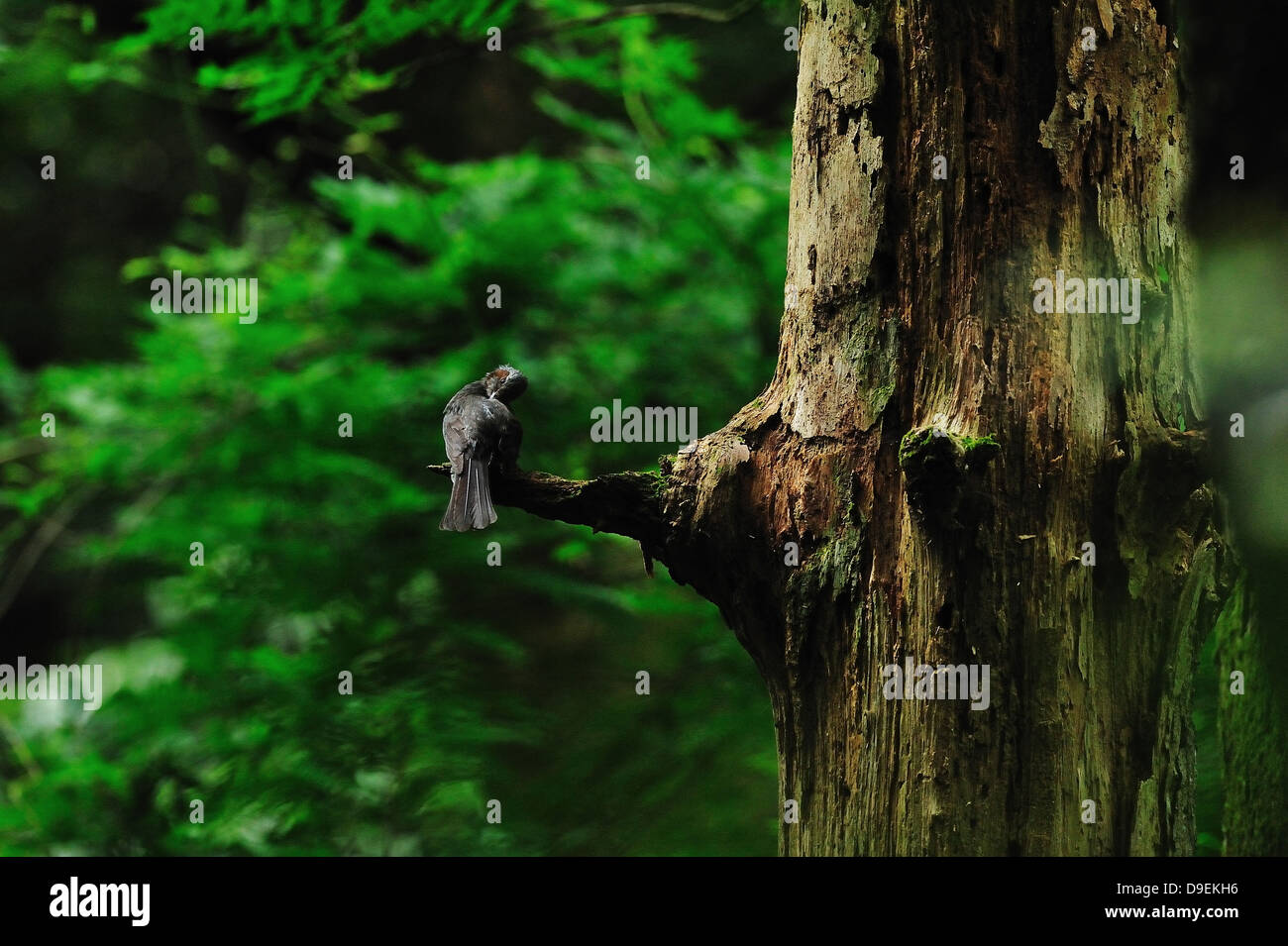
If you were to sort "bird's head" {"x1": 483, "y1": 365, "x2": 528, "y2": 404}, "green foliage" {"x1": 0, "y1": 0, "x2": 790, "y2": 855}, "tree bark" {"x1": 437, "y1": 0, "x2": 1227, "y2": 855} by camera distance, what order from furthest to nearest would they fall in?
"green foliage" {"x1": 0, "y1": 0, "x2": 790, "y2": 855}
"bird's head" {"x1": 483, "y1": 365, "x2": 528, "y2": 404}
"tree bark" {"x1": 437, "y1": 0, "x2": 1227, "y2": 855}

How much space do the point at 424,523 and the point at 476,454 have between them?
2533 mm

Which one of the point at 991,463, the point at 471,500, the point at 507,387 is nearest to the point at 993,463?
the point at 991,463

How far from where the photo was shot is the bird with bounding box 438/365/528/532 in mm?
2479

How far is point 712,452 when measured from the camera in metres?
2.34

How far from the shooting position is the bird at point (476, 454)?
8.13 feet

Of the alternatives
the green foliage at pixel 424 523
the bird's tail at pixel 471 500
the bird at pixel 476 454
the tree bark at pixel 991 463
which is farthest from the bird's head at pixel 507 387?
the green foliage at pixel 424 523

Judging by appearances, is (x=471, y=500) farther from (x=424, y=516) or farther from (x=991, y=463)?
(x=424, y=516)

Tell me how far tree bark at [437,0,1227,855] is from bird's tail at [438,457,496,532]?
1.55 feet

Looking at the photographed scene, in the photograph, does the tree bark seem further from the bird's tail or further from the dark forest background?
the dark forest background

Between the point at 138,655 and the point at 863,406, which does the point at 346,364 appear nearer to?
the point at 863,406

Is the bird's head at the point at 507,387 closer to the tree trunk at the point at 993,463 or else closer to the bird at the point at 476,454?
the bird at the point at 476,454

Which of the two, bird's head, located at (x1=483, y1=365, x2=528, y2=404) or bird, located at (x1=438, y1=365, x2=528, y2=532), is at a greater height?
bird's head, located at (x1=483, y1=365, x2=528, y2=404)

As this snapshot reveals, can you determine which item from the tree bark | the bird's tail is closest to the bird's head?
the bird's tail

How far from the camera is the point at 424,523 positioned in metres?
4.98
